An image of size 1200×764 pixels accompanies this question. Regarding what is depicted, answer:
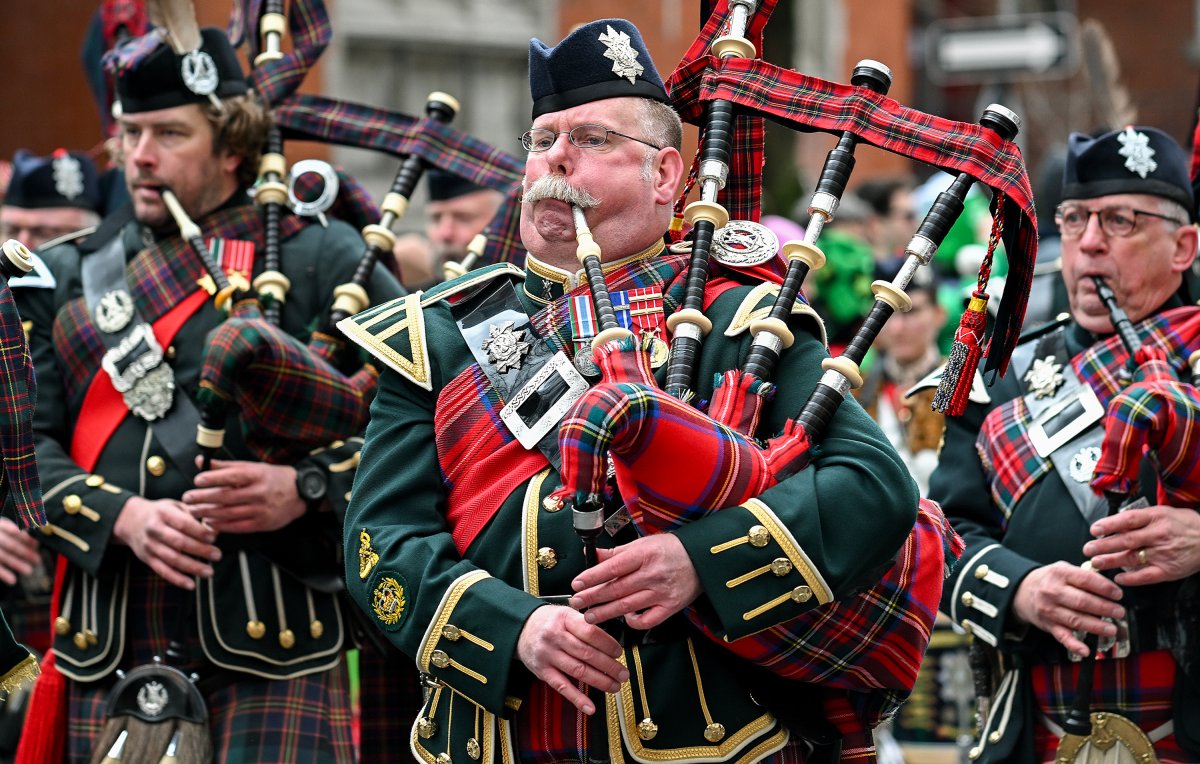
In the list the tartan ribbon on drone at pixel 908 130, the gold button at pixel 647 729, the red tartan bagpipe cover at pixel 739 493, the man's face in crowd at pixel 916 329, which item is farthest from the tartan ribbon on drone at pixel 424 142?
the man's face in crowd at pixel 916 329

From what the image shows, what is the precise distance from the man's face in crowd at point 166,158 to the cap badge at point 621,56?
5.86 ft

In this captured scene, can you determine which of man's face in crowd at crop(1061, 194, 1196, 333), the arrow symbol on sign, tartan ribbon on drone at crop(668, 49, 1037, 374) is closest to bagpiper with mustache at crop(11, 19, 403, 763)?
tartan ribbon on drone at crop(668, 49, 1037, 374)

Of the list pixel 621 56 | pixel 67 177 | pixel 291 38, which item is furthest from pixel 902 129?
pixel 67 177

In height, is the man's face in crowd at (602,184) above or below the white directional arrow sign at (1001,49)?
below

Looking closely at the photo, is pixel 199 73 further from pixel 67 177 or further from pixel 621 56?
pixel 67 177

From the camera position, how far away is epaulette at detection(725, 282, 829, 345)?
132 inches

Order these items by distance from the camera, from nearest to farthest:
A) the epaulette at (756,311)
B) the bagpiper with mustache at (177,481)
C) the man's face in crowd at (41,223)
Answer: the epaulette at (756,311)
the bagpiper with mustache at (177,481)
the man's face in crowd at (41,223)

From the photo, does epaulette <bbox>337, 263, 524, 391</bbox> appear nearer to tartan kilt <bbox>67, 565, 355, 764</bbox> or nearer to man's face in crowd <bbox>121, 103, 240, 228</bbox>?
tartan kilt <bbox>67, 565, 355, 764</bbox>

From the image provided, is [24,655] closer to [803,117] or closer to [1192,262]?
[803,117]

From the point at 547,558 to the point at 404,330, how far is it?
57 centimetres

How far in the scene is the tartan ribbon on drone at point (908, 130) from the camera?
11.1 feet

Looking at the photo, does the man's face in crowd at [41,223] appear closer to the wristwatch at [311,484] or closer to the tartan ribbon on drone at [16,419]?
the wristwatch at [311,484]

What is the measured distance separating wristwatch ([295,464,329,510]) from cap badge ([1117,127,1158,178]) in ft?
7.33

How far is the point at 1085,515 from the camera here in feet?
14.7
